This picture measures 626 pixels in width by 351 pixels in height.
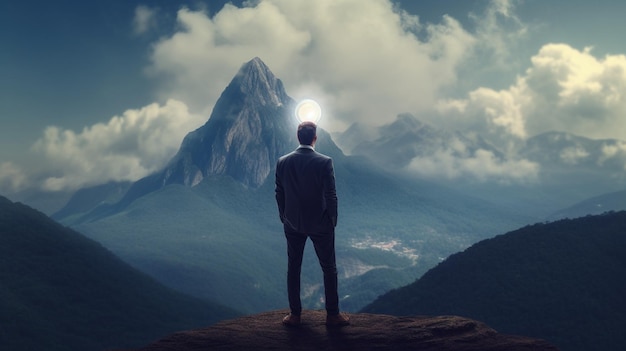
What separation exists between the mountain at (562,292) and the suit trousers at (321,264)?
163m

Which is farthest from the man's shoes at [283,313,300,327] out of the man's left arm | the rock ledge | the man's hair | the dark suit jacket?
the man's hair

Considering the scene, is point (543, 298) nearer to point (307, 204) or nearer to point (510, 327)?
point (510, 327)

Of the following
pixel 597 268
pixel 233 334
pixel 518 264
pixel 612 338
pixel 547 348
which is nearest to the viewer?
pixel 547 348

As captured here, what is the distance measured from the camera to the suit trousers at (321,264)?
16.2 m

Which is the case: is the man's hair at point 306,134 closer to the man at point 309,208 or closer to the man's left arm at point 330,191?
the man at point 309,208

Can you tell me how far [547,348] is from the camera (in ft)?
48.1

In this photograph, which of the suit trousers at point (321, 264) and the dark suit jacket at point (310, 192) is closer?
the dark suit jacket at point (310, 192)

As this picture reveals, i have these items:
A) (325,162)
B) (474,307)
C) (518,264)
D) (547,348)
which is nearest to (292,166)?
(325,162)

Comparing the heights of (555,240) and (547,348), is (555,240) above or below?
above

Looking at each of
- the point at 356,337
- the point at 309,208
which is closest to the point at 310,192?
the point at 309,208

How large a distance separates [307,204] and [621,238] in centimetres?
19350

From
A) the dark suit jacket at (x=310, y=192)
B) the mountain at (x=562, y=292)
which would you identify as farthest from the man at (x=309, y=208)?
the mountain at (x=562, y=292)

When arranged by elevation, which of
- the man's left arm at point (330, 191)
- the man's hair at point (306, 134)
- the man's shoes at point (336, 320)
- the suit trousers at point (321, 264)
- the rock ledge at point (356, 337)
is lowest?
the rock ledge at point (356, 337)

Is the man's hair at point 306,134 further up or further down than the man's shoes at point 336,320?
further up
